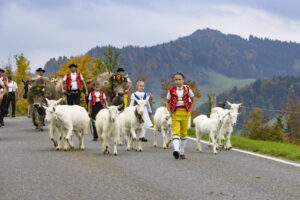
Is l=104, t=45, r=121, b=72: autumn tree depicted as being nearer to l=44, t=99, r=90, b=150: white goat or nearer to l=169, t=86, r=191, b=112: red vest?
l=44, t=99, r=90, b=150: white goat

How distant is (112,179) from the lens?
8375 millimetres

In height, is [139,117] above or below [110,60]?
below

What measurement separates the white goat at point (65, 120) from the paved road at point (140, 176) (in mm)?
557

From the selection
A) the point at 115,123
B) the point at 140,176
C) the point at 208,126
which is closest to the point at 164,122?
the point at 208,126

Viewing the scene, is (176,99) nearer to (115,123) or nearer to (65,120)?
(115,123)

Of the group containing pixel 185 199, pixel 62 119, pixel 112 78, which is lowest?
pixel 185 199

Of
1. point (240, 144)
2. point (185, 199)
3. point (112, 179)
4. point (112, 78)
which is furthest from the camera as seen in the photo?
point (112, 78)

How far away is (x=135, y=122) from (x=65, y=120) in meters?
1.94

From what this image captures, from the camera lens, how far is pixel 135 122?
1369 cm

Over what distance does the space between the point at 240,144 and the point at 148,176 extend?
7996 mm

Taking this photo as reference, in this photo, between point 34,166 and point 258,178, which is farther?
point 34,166

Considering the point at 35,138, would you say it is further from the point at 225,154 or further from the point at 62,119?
the point at 225,154

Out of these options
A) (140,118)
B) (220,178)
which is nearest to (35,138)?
(140,118)

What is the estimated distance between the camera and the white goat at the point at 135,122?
13.4 meters
